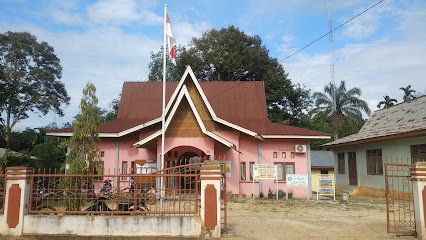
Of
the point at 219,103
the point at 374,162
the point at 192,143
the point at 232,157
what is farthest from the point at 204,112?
the point at 374,162

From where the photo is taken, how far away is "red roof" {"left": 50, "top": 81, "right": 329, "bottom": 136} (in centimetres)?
1914

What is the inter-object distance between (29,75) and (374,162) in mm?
31593

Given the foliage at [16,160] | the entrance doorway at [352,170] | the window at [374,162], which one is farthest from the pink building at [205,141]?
the entrance doorway at [352,170]

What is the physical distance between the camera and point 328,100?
122 feet

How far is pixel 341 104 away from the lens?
37.2 m

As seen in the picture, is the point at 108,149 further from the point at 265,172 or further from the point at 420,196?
the point at 420,196

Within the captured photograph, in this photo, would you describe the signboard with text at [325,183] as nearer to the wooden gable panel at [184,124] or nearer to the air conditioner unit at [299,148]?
the air conditioner unit at [299,148]

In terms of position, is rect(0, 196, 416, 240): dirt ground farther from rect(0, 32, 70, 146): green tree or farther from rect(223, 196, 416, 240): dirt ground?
rect(0, 32, 70, 146): green tree

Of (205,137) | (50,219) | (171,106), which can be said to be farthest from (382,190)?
(50,219)

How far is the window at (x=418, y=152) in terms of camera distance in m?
14.4

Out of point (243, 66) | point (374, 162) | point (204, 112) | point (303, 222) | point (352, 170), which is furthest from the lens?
point (243, 66)

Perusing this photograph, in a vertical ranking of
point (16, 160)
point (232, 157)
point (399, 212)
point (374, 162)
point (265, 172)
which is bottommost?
point (399, 212)

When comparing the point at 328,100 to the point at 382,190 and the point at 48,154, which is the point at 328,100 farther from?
the point at 48,154

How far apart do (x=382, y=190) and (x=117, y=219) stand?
14.6m
